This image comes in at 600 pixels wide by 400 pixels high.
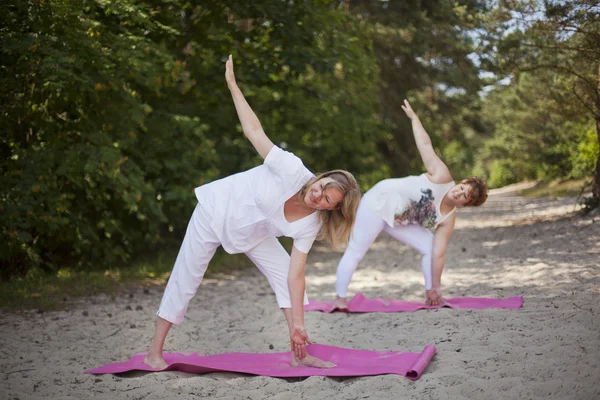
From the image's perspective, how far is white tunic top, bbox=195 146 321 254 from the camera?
4.35 m

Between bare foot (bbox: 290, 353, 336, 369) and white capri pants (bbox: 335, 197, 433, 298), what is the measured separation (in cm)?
196

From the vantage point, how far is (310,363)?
4703mm

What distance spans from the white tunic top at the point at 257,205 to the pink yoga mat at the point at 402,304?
232 cm

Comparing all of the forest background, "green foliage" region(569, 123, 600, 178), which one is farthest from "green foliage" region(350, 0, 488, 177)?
"green foliage" region(569, 123, 600, 178)

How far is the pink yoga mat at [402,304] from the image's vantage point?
624cm

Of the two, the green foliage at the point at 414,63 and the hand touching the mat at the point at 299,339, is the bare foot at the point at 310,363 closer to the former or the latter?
the hand touching the mat at the point at 299,339

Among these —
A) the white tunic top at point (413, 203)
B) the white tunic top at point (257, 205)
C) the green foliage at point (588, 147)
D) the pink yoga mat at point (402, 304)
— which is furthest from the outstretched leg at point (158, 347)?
the green foliage at point (588, 147)

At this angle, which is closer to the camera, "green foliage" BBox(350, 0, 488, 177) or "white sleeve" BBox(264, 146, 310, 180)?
"white sleeve" BBox(264, 146, 310, 180)

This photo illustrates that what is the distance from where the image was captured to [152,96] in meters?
10.4

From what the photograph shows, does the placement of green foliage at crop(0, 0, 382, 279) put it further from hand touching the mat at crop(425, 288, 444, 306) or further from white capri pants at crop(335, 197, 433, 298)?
hand touching the mat at crop(425, 288, 444, 306)

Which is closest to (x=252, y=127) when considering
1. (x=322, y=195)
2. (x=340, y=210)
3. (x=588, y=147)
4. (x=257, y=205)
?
(x=257, y=205)

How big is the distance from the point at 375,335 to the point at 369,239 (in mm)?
1185

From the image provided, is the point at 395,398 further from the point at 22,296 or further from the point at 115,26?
the point at 115,26

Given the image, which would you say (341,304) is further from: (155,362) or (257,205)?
(257,205)
